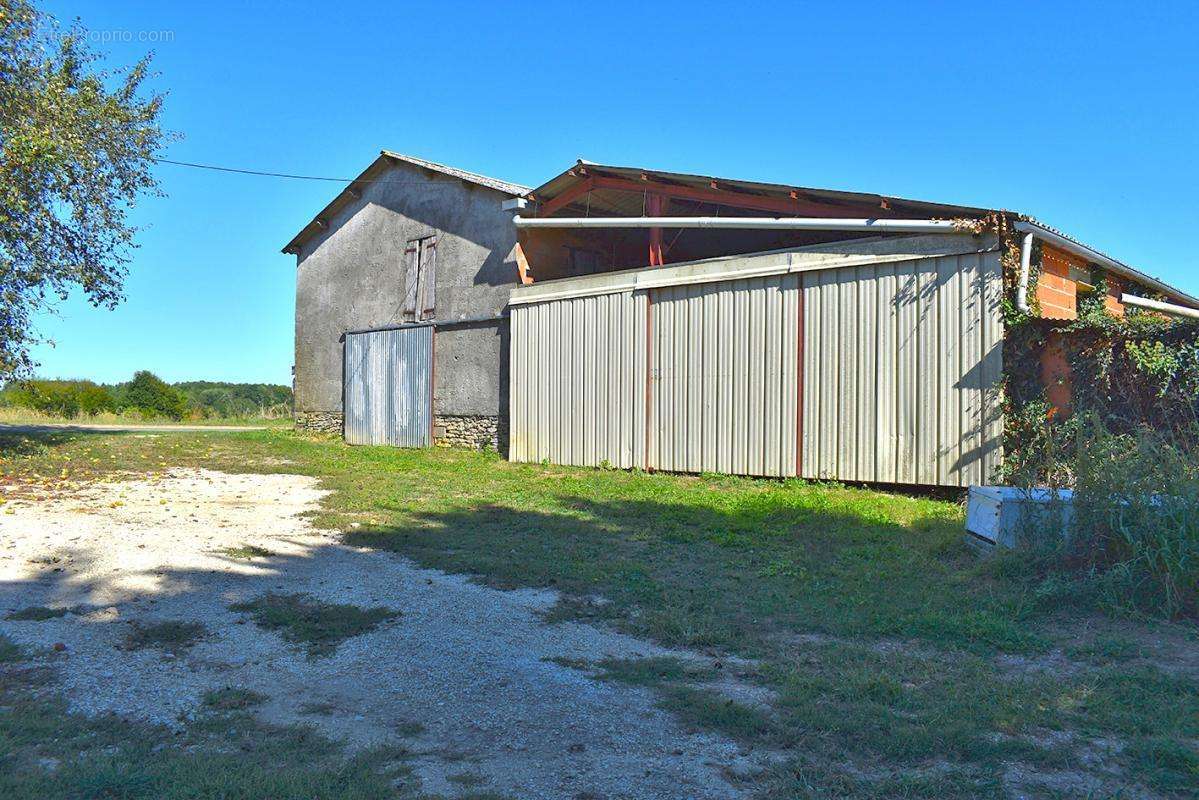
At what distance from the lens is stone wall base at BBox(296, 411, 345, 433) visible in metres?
20.1

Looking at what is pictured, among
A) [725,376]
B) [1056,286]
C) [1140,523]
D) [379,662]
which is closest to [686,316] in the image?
[725,376]

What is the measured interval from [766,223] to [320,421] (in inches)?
535

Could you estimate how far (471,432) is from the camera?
651 inches

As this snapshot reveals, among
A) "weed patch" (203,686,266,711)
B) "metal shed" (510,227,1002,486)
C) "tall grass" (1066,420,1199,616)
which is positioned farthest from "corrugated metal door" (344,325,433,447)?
"tall grass" (1066,420,1199,616)

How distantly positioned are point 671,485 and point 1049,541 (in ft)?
20.3

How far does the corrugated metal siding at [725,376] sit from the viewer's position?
1141 centimetres

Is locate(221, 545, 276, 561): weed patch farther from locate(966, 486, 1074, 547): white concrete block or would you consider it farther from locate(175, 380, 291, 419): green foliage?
locate(175, 380, 291, 419): green foliage

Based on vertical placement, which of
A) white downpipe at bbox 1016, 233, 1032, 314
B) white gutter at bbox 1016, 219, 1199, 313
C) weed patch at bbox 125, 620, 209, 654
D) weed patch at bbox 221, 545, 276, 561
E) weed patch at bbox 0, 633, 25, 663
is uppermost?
white gutter at bbox 1016, 219, 1199, 313

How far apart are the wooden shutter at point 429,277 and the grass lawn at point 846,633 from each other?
780cm

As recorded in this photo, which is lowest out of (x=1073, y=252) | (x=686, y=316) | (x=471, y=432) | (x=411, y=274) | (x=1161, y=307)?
(x=471, y=432)

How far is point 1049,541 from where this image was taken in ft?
18.4

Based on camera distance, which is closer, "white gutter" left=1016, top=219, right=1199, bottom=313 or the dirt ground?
the dirt ground

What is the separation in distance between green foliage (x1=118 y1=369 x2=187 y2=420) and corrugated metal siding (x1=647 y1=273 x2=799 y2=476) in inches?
1257

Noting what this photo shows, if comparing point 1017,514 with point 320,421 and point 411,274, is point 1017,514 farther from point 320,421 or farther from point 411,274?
point 320,421
